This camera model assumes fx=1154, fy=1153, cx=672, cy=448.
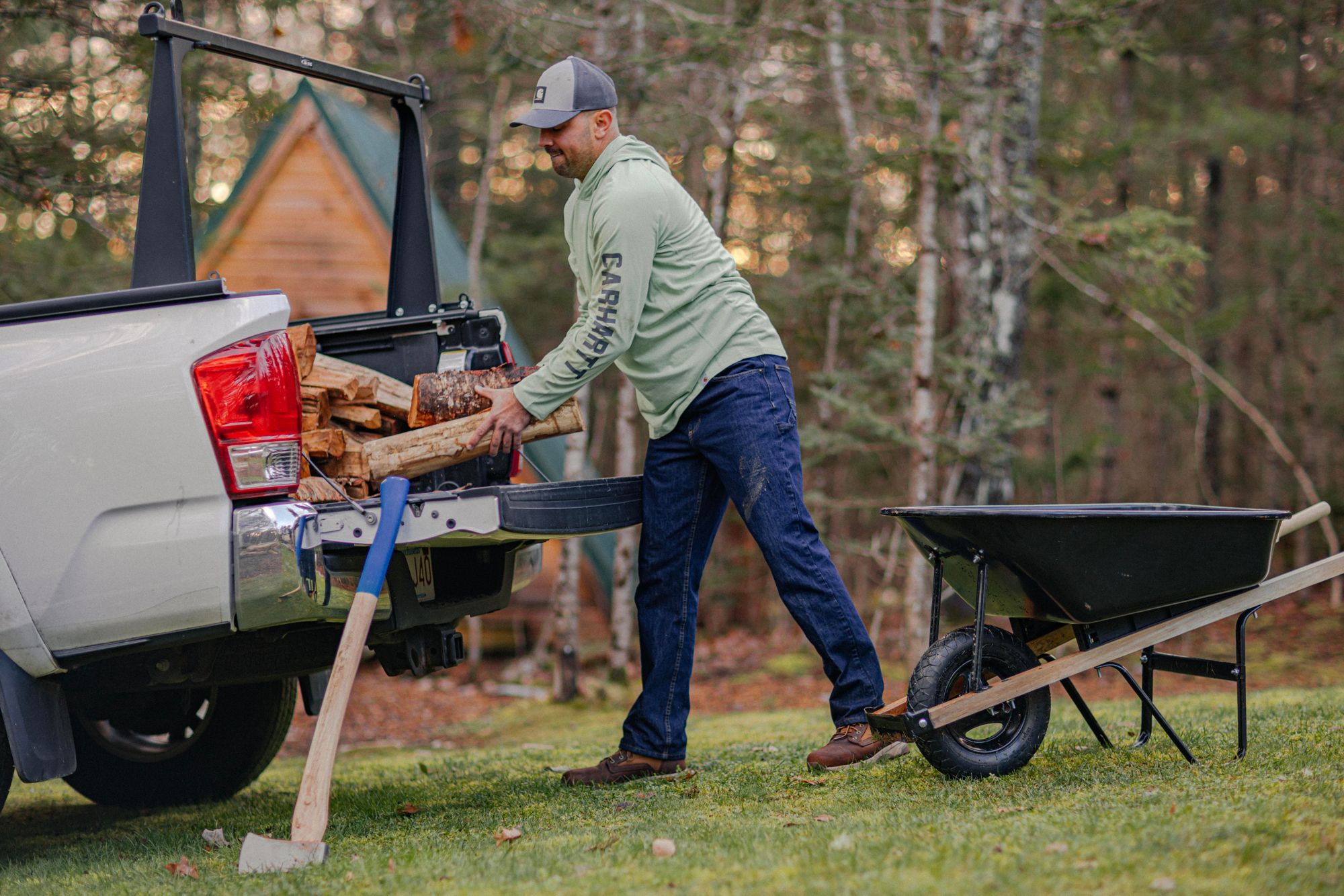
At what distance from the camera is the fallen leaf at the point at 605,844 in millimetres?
2945

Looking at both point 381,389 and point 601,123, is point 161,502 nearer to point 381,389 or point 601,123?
point 381,389

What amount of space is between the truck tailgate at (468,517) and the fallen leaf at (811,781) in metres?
1.10

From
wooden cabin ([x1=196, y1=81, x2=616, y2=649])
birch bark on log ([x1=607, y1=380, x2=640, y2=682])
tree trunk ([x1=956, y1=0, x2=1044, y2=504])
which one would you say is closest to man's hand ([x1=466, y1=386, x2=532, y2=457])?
birch bark on log ([x1=607, y1=380, x2=640, y2=682])

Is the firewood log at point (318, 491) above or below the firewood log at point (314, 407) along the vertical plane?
below

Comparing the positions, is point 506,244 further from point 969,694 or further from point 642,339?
point 969,694

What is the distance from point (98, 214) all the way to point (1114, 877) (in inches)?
265

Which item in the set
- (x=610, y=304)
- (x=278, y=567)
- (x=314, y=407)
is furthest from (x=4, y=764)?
(x=610, y=304)

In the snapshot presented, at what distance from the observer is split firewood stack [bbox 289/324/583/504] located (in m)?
3.71

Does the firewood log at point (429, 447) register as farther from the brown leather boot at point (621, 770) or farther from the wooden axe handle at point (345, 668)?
the brown leather boot at point (621, 770)

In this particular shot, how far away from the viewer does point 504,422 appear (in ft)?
11.9

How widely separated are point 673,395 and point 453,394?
2.39 feet

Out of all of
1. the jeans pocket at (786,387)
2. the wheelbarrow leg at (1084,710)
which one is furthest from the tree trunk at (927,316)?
the jeans pocket at (786,387)

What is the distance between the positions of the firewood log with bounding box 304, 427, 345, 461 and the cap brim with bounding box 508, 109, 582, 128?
1.17 m

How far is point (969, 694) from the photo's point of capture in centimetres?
332
